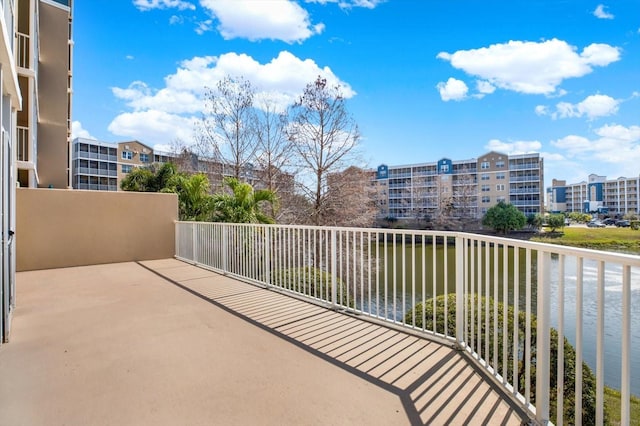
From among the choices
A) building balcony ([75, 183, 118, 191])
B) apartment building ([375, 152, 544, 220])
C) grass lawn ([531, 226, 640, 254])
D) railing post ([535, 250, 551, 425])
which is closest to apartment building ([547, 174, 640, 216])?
apartment building ([375, 152, 544, 220])

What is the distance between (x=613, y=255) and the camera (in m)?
1.36

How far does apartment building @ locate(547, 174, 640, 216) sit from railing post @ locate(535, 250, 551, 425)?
51619mm

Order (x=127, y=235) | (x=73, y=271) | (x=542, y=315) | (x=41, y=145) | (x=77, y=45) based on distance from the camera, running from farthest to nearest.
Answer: (x=77, y=45)
(x=41, y=145)
(x=127, y=235)
(x=73, y=271)
(x=542, y=315)

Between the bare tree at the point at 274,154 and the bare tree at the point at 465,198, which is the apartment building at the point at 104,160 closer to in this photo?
the bare tree at the point at 274,154

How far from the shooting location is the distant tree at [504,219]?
113 ft

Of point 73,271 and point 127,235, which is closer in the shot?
point 73,271

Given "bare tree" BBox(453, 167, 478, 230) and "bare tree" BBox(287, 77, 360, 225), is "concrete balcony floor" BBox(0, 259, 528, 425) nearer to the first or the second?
"bare tree" BBox(287, 77, 360, 225)

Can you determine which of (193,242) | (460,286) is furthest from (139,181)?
(460,286)

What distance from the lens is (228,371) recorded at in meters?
2.35

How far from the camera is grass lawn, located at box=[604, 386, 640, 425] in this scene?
13.0ft

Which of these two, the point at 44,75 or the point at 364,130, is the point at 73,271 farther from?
the point at 44,75

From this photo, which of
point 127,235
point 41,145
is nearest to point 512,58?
point 127,235

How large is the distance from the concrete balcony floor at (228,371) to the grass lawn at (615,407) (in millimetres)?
Result: 2933

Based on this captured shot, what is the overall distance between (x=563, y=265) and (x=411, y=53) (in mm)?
14848
